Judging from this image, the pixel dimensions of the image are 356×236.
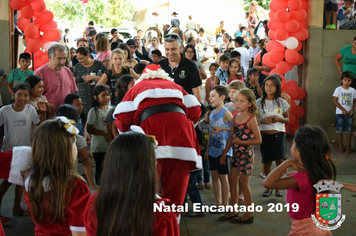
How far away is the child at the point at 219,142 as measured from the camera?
4.88m

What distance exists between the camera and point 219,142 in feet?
16.2

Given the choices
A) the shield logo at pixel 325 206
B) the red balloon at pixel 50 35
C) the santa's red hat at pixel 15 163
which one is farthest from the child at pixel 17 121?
the shield logo at pixel 325 206

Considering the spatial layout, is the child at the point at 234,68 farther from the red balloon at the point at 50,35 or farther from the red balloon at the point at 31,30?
the red balloon at the point at 31,30

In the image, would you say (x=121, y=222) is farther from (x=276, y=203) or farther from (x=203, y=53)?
(x=203, y=53)

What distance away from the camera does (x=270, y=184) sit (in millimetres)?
2920

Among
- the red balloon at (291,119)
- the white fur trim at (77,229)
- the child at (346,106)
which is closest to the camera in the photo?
the white fur trim at (77,229)

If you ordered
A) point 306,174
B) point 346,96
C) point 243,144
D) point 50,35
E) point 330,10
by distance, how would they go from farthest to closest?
point 330,10
point 50,35
point 346,96
point 243,144
point 306,174

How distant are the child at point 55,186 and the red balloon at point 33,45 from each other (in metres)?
5.73

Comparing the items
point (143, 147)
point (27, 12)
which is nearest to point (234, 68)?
point (27, 12)

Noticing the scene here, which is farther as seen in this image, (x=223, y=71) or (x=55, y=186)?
(x=223, y=71)

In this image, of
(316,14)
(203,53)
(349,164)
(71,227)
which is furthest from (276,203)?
(203,53)

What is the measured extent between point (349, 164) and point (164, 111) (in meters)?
4.51

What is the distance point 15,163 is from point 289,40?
6479 mm

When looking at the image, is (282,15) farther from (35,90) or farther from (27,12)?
(35,90)
